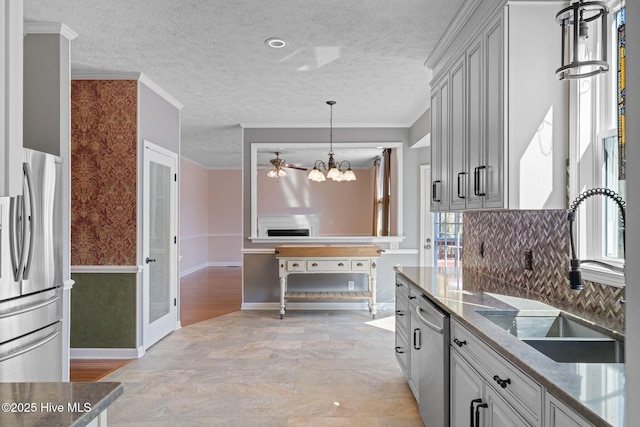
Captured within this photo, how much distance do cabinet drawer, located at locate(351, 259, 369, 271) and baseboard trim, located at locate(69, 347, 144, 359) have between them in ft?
8.90

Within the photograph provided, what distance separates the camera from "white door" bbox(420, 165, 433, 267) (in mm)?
5922

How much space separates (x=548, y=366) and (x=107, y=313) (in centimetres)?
388

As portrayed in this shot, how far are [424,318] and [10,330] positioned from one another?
89.6 inches

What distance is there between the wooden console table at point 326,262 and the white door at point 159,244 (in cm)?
135

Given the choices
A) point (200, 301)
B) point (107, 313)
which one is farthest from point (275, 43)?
point (200, 301)

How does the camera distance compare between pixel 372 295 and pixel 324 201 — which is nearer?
pixel 372 295

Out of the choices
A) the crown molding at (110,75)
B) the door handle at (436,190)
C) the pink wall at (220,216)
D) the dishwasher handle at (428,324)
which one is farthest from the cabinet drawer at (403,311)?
the pink wall at (220,216)

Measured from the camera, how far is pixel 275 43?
3.15 m

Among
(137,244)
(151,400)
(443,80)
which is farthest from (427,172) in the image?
(151,400)

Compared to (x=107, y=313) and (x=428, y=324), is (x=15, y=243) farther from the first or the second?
(x=428, y=324)

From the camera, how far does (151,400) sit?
3.02m

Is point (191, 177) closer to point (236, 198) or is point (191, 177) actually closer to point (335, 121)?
point (236, 198)

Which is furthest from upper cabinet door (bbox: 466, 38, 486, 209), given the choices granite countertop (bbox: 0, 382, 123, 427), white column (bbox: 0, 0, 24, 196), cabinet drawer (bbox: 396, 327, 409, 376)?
white column (bbox: 0, 0, 24, 196)

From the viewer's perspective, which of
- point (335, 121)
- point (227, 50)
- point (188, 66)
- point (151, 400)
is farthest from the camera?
point (335, 121)
